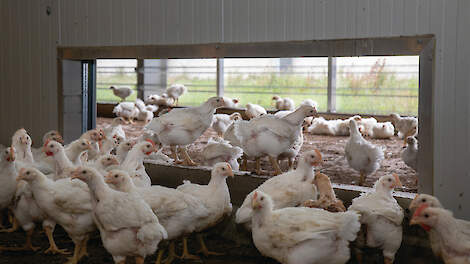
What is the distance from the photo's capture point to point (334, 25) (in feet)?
18.5

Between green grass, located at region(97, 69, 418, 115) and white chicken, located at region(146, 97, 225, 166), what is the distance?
24.0 feet

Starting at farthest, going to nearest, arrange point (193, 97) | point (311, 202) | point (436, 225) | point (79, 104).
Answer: point (193, 97) < point (79, 104) < point (311, 202) < point (436, 225)

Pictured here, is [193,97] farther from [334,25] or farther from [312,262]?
[312,262]

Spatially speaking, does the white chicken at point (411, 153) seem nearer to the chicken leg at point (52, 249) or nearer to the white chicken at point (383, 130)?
the white chicken at point (383, 130)

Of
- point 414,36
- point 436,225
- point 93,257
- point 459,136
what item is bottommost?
point 93,257

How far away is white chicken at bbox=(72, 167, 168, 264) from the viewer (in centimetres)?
422

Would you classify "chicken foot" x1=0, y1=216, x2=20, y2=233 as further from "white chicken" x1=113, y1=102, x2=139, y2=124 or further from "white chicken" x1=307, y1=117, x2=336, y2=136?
"white chicken" x1=113, y1=102, x2=139, y2=124

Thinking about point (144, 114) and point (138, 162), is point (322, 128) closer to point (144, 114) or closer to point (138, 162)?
point (144, 114)

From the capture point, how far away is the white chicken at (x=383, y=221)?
14.5ft

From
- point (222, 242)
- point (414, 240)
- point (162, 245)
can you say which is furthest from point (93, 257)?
point (414, 240)

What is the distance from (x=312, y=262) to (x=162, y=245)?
4.59 feet

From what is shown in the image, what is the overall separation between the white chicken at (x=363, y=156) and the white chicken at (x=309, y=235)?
98.9 inches

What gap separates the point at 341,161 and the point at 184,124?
8.23ft

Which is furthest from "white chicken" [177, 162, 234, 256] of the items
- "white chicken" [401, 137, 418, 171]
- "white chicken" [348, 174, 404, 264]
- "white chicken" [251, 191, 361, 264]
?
"white chicken" [401, 137, 418, 171]
